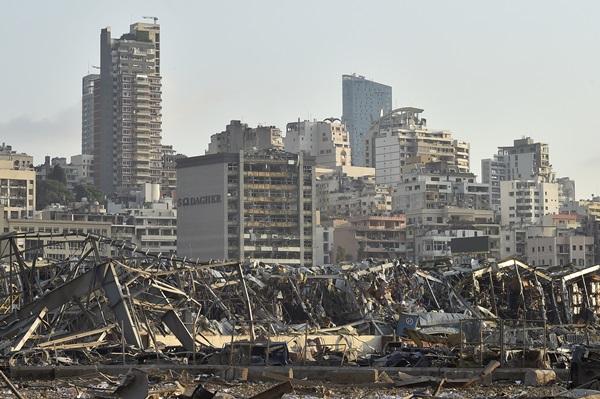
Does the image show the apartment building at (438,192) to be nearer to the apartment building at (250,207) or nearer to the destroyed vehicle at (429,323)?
the apartment building at (250,207)

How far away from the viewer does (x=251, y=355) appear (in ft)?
111

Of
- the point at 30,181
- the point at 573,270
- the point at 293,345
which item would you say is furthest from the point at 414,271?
the point at 30,181

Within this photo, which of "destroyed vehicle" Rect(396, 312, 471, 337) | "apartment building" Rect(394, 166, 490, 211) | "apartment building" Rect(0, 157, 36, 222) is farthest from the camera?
"apartment building" Rect(394, 166, 490, 211)

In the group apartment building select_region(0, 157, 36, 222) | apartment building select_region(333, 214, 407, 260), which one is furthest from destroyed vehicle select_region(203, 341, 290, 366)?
apartment building select_region(0, 157, 36, 222)

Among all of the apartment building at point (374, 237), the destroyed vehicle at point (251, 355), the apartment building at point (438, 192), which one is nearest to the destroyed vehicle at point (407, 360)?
the destroyed vehicle at point (251, 355)

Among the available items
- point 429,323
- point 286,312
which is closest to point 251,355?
point 429,323

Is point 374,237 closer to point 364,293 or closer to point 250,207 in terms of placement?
point 250,207

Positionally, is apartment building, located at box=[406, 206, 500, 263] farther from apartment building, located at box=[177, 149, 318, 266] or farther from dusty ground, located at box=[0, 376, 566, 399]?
dusty ground, located at box=[0, 376, 566, 399]

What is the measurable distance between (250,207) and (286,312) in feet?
332

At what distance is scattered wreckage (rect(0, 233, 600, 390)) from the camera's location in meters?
34.7

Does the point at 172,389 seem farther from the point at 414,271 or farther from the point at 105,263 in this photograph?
the point at 414,271

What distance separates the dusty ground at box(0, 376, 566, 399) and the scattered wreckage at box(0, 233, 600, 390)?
145 inches

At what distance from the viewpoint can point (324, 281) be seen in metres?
63.1

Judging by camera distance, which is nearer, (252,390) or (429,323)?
(252,390)
